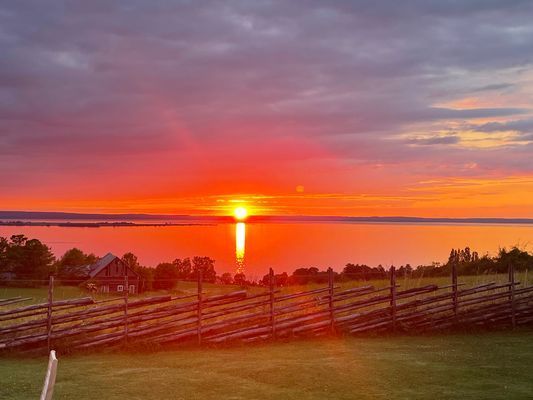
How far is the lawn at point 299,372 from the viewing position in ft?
25.9

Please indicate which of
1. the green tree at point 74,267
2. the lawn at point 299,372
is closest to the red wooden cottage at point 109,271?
the green tree at point 74,267

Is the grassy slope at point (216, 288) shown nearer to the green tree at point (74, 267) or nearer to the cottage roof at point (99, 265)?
the green tree at point (74, 267)

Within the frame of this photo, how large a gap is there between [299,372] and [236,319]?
3.64 m

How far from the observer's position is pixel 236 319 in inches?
489

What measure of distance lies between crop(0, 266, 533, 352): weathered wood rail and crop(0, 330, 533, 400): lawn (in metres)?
0.49

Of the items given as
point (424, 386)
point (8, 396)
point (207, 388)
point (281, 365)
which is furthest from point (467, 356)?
point (8, 396)

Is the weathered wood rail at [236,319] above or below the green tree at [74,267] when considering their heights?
below

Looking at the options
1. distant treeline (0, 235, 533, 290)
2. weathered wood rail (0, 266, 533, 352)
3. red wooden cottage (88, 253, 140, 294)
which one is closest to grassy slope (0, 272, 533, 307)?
distant treeline (0, 235, 533, 290)

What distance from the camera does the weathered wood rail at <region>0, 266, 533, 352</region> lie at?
11672mm

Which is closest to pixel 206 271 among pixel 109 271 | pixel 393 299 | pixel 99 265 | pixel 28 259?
pixel 99 265

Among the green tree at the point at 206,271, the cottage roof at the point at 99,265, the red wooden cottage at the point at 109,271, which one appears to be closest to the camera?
the green tree at the point at 206,271

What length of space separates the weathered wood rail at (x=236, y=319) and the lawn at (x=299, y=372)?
489mm

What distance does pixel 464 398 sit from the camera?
7.48 m

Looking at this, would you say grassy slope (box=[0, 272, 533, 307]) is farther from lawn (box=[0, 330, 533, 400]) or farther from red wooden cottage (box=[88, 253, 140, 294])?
lawn (box=[0, 330, 533, 400])
